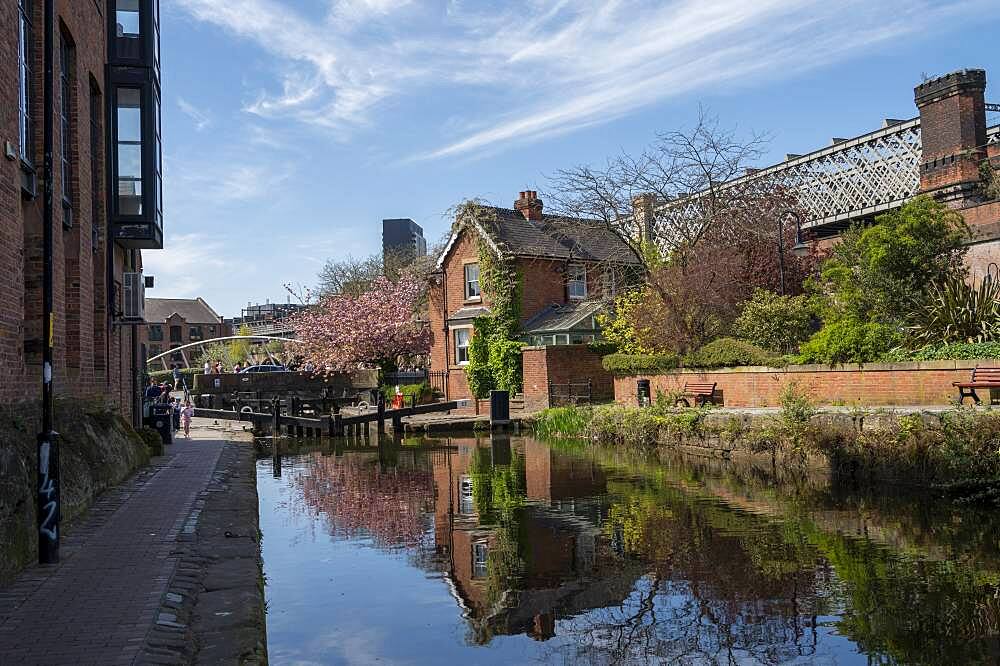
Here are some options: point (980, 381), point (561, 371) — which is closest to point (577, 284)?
point (561, 371)

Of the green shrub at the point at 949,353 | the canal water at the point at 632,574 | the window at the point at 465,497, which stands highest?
the green shrub at the point at 949,353

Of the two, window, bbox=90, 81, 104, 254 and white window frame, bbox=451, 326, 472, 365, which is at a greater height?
window, bbox=90, 81, 104, 254

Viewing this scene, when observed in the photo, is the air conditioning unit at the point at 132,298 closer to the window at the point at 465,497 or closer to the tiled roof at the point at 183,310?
the window at the point at 465,497

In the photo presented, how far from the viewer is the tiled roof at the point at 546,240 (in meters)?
36.6

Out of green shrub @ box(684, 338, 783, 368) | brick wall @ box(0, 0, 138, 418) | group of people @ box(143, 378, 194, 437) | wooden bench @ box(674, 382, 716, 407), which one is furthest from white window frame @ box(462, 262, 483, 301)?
brick wall @ box(0, 0, 138, 418)

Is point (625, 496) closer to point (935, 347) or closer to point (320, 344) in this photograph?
point (935, 347)

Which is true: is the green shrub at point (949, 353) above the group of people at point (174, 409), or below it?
above

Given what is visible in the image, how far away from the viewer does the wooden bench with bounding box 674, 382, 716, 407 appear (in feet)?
79.5

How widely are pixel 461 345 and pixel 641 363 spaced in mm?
12088

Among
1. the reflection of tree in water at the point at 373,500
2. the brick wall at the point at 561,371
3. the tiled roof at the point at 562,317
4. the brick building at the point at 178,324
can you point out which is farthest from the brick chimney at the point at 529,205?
the brick building at the point at 178,324

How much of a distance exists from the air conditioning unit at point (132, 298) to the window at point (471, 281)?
20285 mm

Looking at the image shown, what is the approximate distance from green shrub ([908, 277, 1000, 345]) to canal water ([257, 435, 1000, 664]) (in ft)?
17.4

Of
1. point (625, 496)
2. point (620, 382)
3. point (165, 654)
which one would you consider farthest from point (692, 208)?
point (165, 654)

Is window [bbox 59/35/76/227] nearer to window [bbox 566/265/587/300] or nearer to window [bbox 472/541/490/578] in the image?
window [bbox 472/541/490/578]
